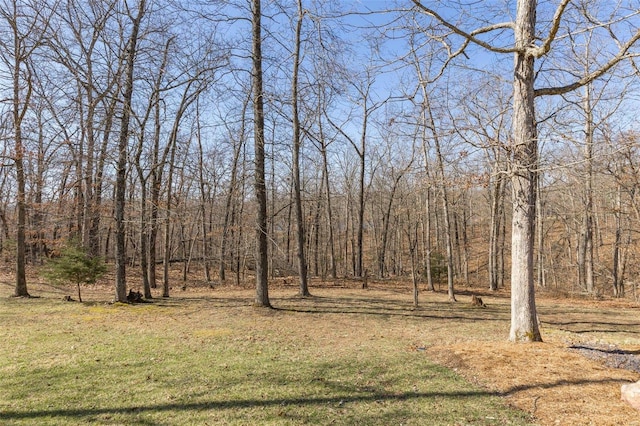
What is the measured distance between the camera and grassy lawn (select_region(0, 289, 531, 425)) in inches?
138

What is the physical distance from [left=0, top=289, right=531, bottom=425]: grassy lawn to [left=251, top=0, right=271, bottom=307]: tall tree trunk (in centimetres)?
173

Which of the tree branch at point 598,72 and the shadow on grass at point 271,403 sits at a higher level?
the tree branch at point 598,72

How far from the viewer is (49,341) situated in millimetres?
6184

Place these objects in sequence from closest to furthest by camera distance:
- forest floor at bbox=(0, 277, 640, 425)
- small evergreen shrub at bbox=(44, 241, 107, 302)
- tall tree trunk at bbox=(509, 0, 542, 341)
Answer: forest floor at bbox=(0, 277, 640, 425) < tall tree trunk at bbox=(509, 0, 542, 341) < small evergreen shrub at bbox=(44, 241, 107, 302)

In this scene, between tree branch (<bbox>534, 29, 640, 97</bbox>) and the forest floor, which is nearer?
the forest floor

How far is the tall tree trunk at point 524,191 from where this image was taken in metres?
5.79

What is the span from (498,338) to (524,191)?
9.68 feet

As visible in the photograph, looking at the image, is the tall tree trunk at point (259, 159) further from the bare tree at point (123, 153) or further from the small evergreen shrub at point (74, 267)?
the small evergreen shrub at point (74, 267)

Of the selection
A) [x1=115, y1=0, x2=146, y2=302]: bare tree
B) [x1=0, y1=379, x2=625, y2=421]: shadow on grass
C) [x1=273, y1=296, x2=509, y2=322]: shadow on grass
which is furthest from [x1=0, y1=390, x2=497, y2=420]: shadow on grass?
[x1=115, y1=0, x2=146, y2=302]: bare tree

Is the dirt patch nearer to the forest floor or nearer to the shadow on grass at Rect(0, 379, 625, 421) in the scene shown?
the forest floor

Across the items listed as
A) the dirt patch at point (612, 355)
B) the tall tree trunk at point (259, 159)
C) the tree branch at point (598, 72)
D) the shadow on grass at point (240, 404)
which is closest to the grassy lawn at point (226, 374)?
the shadow on grass at point (240, 404)

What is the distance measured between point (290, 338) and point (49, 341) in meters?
4.12

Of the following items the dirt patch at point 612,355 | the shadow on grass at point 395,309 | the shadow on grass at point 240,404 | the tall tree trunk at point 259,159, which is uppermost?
the tall tree trunk at point 259,159

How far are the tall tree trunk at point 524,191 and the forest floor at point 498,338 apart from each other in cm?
43
